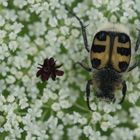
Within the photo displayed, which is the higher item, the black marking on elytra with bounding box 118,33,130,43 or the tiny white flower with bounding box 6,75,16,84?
the black marking on elytra with bounding box 118,33,130,43

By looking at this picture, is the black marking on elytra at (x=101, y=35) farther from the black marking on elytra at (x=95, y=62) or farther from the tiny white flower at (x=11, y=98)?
the tiny white flower at (x=11, y=98)

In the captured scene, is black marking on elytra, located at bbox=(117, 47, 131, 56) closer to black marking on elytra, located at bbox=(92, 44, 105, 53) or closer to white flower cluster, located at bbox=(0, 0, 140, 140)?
black marking on elytra, located at bbox=(92, 44, 105, 53)

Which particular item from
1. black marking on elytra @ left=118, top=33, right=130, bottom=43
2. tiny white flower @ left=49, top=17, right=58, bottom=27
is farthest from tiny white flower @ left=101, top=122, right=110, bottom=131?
tiny white flower @ left=49, top=17, right=58, bottom=27

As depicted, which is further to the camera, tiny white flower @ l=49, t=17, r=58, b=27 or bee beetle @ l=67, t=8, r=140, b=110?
tiny white flower @ l=49, t=17, r=58, b=27

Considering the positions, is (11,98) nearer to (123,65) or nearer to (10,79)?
(10,79)

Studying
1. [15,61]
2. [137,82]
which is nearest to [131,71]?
[137,82]

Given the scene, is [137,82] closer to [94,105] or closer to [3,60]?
[94,105]

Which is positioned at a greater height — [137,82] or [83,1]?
[83,1]

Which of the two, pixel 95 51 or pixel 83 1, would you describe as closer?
pixel 95 51
